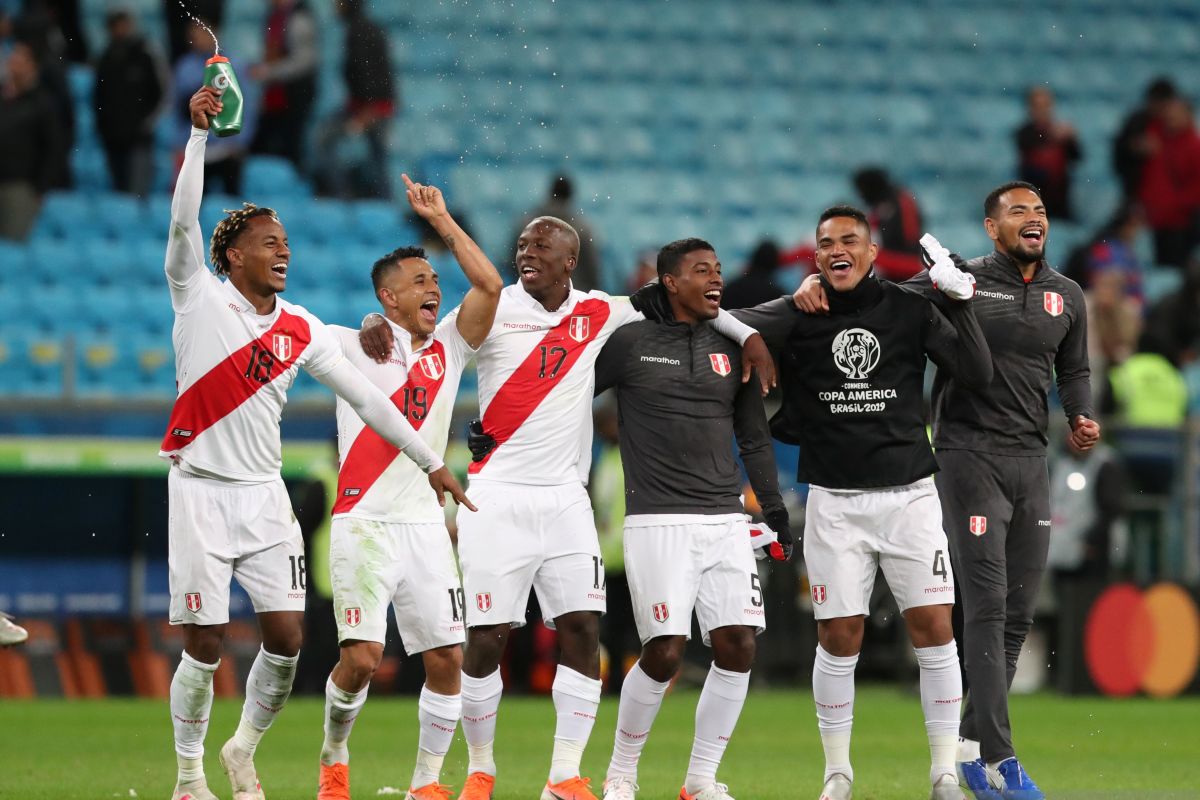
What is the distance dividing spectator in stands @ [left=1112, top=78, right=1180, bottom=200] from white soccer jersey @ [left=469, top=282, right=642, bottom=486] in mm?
14928

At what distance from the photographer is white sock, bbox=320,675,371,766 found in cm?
845

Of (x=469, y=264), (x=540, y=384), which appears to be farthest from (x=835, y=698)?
(x=469, y=264)

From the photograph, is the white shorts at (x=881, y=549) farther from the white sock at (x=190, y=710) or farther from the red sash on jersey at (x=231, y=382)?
the white sock at (x=190, y=710)

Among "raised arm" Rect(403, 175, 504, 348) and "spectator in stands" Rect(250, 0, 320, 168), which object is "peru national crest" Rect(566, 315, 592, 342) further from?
"spectator in stands" Rect(250, 0, 320, 168)

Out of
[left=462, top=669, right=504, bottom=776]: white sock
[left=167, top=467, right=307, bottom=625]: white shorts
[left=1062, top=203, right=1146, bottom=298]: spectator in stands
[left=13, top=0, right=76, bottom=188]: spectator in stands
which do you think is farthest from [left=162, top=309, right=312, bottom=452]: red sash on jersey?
[left=1062, top=203, right=1146, bottom=298]: spectator in stands

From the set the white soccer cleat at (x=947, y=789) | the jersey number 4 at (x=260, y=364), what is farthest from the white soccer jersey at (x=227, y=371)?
the white soccer cleat at (x=947, y=789)

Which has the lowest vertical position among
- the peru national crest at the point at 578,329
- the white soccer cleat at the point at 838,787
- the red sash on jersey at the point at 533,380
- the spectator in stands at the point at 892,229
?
the white soccer cleat at the point at 838,787

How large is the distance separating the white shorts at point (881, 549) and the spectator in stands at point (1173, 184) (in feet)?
47.4

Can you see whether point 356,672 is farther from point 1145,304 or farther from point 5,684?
point 1145,304

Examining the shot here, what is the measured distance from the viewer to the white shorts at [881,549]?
862 centimetres

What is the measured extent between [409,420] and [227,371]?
862 mm

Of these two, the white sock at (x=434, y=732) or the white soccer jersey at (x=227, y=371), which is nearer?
the white soccer jersey at (x=227, y=371)

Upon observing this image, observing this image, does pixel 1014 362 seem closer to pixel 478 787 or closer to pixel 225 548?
pixel 478 787

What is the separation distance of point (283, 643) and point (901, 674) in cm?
877
